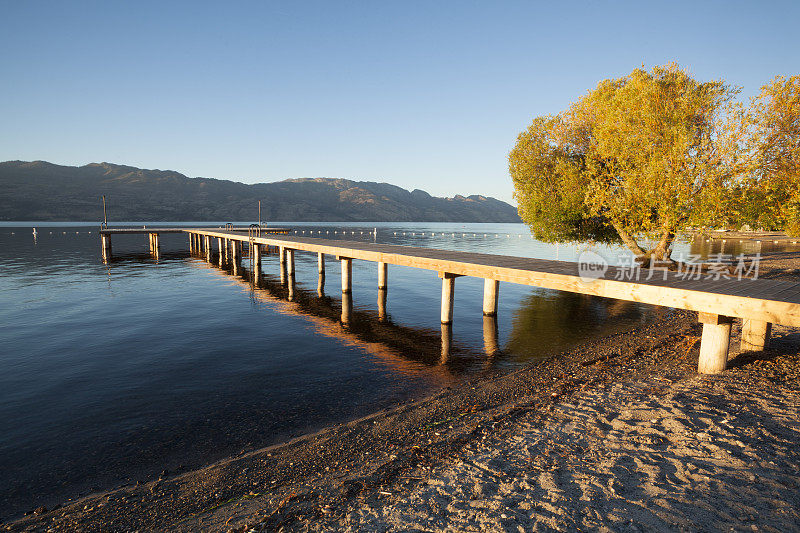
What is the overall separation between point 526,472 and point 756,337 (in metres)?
9.74

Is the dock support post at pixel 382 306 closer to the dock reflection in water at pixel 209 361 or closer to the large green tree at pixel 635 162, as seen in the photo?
the dock reflection in water at pixel 209 361

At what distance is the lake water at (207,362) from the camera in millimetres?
8258

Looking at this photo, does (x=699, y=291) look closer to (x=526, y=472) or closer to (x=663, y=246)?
(x=526, y=472)

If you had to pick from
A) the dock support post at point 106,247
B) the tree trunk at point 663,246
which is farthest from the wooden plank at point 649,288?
the dock support post at point 106,247

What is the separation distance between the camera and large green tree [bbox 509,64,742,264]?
17984mm

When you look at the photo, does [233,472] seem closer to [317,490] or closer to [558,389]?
[317,490]

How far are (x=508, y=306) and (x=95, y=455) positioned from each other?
20.0 metres

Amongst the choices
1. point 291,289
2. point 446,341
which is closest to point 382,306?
point 446,341

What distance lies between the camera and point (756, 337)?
429 inches


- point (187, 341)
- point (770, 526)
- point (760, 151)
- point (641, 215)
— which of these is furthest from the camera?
point (641, 215)

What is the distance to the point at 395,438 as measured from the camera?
309 inches

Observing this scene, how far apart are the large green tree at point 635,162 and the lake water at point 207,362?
16.5ft

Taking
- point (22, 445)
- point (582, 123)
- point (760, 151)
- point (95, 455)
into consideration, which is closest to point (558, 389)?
point (95, 455)

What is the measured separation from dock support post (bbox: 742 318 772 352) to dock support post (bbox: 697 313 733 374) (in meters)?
2.20
